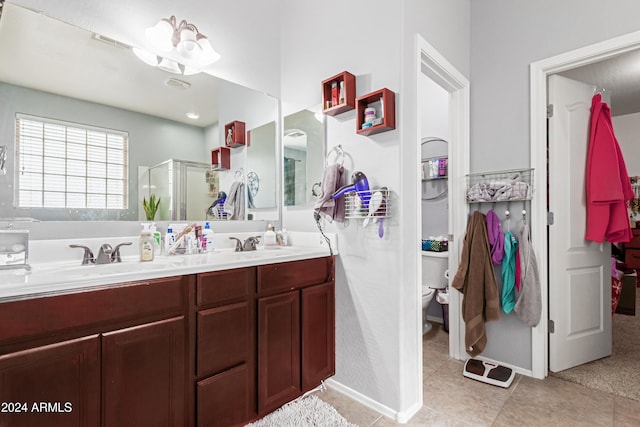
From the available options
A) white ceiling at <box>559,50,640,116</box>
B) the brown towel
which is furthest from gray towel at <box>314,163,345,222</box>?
white ceiling at <box>559,50,640,116</box>

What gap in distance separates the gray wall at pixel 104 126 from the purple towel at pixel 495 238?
2054mm

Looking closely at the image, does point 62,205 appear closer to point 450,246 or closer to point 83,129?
point 83,129

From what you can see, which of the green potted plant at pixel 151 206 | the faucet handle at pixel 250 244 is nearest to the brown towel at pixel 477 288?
the faucet handle at pixel 250 244

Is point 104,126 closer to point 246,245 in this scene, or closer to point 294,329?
point 246,245

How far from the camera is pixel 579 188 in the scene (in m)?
2.31

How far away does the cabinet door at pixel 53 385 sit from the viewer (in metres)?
0.97

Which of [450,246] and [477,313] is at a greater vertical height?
Result: [450,246]

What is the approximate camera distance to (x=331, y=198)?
1917 millimetres

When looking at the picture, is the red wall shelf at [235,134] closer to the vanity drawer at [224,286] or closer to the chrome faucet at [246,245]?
the chrome faucet at [246,245]

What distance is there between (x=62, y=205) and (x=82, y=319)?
0.72 metres

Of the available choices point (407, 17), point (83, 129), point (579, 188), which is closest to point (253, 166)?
point (83, 129)

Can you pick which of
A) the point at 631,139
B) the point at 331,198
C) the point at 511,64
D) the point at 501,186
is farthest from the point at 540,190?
the point at 631,139

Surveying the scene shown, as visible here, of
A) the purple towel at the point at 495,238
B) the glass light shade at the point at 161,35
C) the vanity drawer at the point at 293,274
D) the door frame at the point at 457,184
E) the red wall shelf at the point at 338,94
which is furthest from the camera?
the door frame at the point at 457,184

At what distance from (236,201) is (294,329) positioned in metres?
0.96
